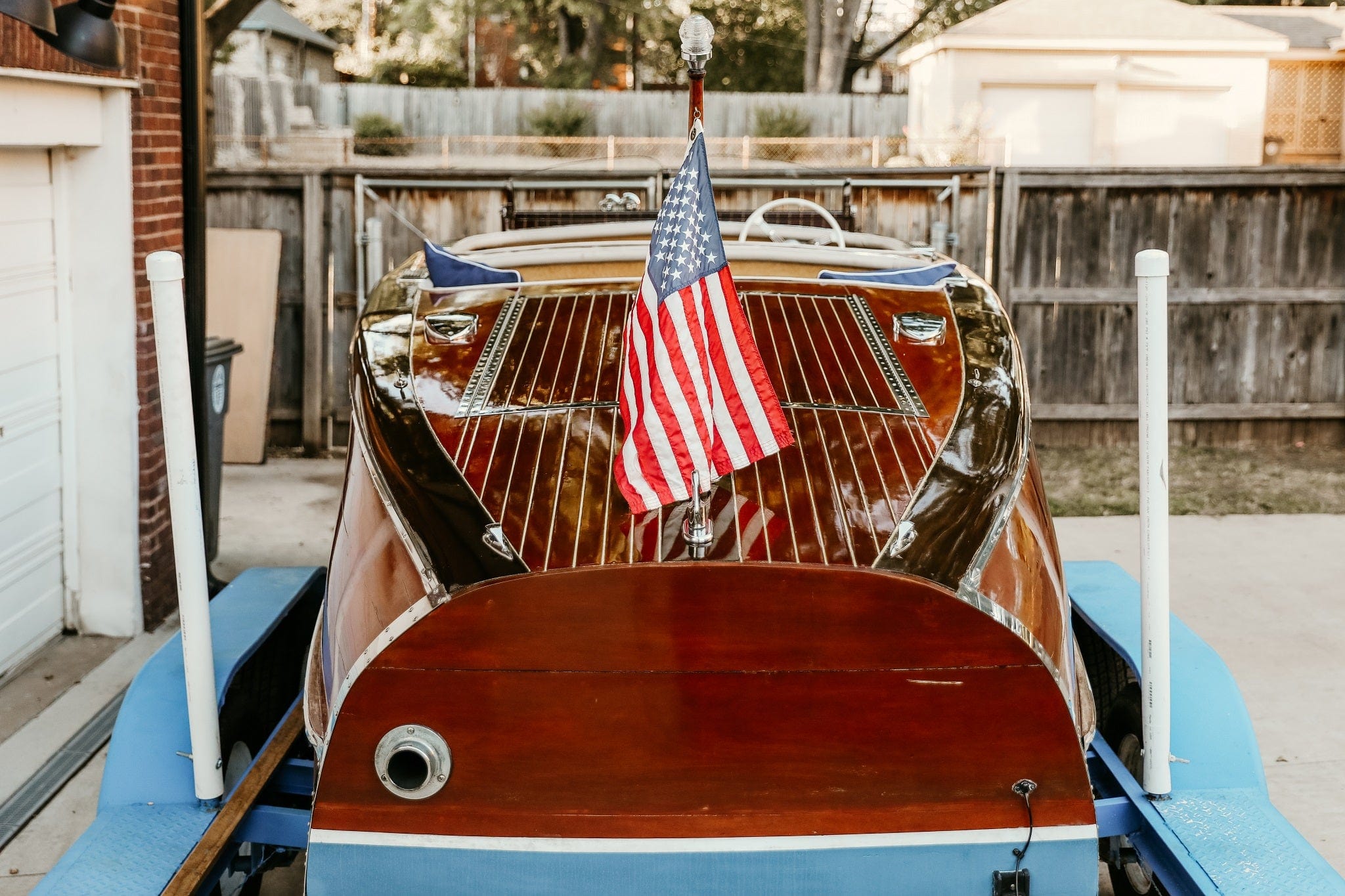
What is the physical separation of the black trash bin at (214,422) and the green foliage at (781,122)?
24.3m

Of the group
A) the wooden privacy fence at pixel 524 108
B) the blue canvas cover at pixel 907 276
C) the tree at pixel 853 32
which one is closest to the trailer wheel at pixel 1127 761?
the blue canvas cover at pixel 907 276

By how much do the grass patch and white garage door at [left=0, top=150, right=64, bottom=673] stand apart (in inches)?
213

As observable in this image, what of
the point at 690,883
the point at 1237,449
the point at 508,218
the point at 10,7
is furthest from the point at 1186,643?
the point at 1237,449

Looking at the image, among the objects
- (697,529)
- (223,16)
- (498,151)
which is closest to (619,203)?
(697,529)

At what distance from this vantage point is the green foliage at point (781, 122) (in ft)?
98.2

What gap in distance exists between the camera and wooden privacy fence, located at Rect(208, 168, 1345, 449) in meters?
9.34

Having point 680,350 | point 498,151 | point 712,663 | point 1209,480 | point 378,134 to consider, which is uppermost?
point 378,134

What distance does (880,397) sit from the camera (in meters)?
3.31

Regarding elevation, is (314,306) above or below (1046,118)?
below

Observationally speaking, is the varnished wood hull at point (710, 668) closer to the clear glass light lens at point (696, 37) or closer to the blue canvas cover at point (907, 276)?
the clear glass light lens at point (696, 37)

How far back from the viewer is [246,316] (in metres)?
9.22

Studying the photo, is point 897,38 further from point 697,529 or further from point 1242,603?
point 697,529

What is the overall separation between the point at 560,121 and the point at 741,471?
90.9ft

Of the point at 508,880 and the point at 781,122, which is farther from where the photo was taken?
the point at 781,122
